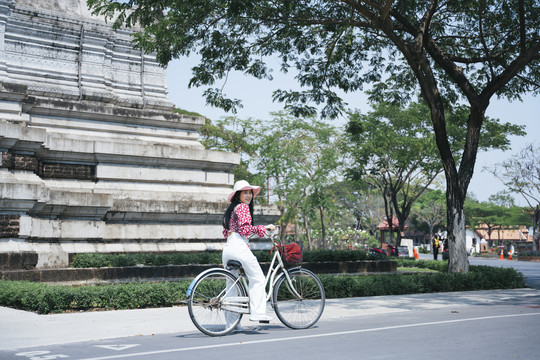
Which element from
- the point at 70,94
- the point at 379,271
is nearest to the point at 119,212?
the point at 70,94

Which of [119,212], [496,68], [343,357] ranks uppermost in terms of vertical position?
[496,68]

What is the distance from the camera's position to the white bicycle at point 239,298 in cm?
843

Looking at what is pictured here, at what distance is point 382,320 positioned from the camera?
33.3ft

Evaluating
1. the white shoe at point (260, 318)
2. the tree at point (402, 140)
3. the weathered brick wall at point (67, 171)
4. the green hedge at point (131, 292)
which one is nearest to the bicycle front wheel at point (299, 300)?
the white shoe at point (260, 318)

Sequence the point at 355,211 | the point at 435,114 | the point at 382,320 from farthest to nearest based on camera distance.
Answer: the point at 355,211
the point at 435,114
the point at 382,320

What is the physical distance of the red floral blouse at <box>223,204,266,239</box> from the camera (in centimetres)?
877

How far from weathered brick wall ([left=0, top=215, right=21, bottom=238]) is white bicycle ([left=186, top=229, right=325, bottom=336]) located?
784 centimetres

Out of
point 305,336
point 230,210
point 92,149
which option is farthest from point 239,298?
point 92,149

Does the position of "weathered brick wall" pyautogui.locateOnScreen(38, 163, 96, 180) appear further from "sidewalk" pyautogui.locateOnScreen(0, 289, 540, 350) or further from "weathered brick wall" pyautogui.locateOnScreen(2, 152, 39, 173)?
"sidewalk" pyautogui.locateOnScreen(0, 289, 540, 350)

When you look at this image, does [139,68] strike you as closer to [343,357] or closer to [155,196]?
[155,196]

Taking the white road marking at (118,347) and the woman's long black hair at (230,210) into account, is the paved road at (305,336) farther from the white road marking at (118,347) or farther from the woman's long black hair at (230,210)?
the woman's long black hair at (230,210)

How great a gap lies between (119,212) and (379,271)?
26.9 ft

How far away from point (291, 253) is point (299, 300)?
0.64 meters

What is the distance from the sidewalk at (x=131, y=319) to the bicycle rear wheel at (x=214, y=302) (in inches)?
21.1
